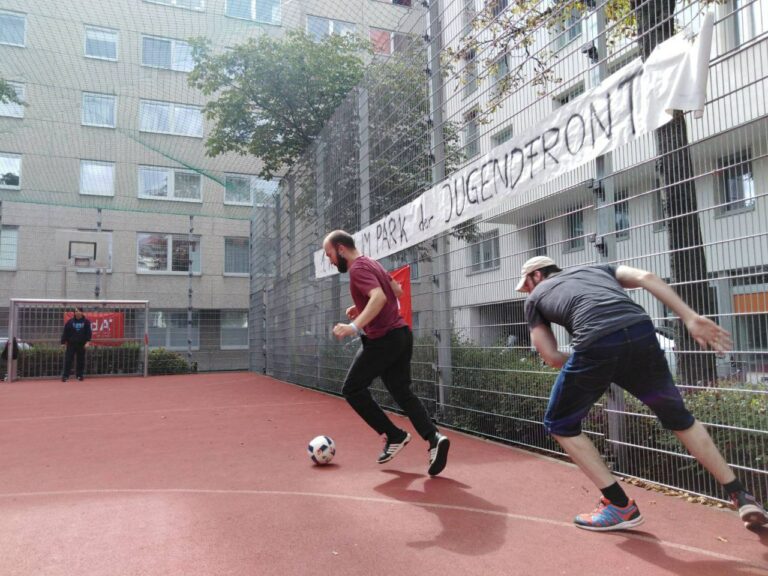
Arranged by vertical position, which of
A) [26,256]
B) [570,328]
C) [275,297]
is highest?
[26,256]

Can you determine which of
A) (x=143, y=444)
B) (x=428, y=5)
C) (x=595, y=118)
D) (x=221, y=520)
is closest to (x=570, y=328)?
(x=595, y=118)

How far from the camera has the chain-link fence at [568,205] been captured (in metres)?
3.43

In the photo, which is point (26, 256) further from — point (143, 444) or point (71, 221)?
point (143, 444)

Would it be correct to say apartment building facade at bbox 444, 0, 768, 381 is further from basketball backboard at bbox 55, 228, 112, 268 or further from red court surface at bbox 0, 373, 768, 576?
basketball backboard at bbox 55, 228, 112, 268

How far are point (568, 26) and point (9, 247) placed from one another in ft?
76.8

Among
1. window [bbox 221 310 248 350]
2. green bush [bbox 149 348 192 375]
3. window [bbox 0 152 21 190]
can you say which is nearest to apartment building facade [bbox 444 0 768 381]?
green bush [bbox 149 348 192 375]

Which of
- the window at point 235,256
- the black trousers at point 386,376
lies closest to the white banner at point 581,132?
the black trousers at point 386,376

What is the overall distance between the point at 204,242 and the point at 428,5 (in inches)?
792

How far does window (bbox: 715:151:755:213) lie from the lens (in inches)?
132

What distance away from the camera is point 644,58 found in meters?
3.97

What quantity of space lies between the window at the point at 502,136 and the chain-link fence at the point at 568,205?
2 cm

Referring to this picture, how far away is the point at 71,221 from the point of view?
22969 millimetres

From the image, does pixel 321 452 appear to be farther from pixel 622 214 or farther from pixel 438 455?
pixel 622 214

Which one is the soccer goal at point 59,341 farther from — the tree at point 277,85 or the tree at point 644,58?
the tree at point 644,58
